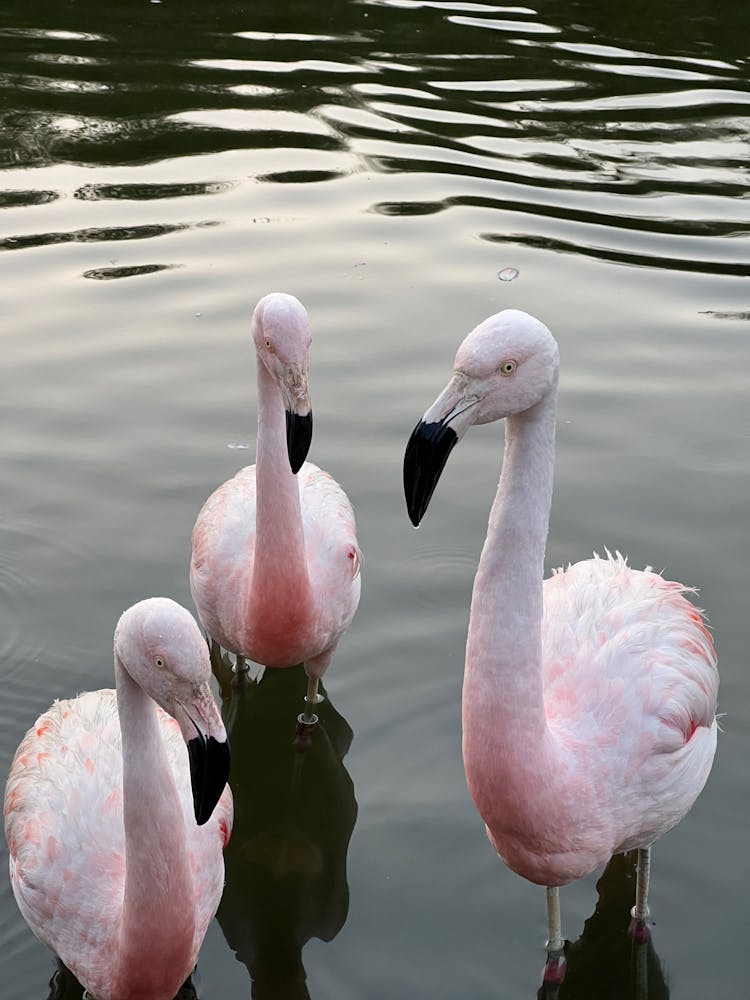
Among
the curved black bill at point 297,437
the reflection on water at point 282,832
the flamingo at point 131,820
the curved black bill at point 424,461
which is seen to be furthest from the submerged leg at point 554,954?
the curved black bill at point 297,437

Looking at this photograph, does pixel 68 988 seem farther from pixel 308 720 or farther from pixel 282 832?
pixel 308 720

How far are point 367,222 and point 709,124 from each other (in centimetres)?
349

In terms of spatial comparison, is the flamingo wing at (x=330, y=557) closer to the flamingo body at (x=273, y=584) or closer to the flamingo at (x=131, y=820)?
the flamingo body at (x=273, y=584)

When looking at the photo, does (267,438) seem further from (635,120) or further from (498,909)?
(635,120)

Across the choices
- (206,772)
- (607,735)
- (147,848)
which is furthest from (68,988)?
(607,735)

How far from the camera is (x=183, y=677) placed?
3.49 m

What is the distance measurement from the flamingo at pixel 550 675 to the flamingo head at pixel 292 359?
3.52 feet

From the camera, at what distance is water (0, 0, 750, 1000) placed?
15.5 feet

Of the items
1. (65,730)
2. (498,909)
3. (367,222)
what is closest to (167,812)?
(65,730)

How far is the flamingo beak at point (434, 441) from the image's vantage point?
136 inches

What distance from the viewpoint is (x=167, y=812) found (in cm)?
371

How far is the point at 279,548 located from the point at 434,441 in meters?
1.70

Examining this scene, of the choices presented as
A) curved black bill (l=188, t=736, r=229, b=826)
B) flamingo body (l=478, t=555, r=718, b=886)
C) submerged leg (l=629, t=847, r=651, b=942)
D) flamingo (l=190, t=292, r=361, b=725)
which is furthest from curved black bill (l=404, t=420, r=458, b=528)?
submerged leg (l=629, t=847, r=651, b=942)

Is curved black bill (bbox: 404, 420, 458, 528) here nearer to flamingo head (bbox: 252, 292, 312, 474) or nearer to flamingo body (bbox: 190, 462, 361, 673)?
flamingo head (bbox: 252, 292, 312, 474)
